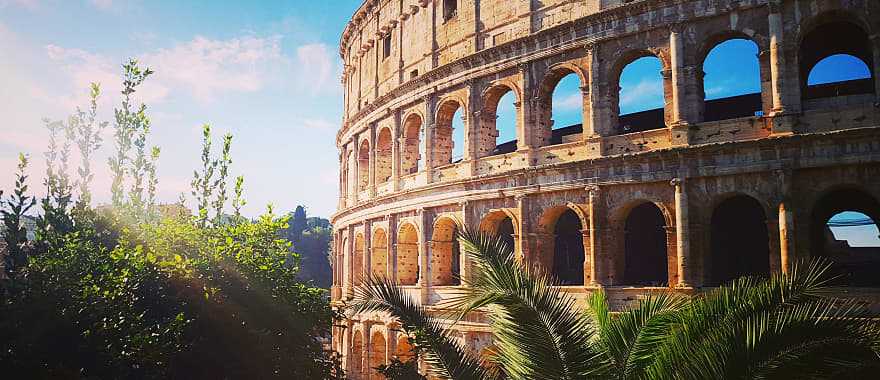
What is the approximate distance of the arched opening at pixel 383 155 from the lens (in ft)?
77.6

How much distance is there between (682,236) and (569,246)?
5.72 metres

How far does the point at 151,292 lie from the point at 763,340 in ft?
29.8

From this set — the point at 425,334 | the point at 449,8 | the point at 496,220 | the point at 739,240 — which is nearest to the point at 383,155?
the point at 449,8

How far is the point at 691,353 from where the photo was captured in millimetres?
6805

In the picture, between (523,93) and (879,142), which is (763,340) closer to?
(879,142)

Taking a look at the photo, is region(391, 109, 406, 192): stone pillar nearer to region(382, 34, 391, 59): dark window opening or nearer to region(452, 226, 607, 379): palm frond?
region(382, 34, 391, 59): dark window opening

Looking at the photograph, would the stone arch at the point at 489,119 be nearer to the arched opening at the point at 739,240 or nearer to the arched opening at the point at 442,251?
the arched opening at the point at 442,251

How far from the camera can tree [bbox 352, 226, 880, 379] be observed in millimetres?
6477

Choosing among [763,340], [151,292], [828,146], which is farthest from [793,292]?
Result: [151,292]

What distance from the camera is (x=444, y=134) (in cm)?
2056

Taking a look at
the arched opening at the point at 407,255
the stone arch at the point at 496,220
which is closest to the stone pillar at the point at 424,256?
the arched opening at the point at 407,255

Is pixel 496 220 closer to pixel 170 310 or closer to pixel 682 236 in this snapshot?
pixel 682 236

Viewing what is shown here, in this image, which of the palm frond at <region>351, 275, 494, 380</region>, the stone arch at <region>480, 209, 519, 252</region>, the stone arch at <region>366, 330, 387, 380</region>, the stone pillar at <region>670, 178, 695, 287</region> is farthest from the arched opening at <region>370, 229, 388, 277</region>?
the palm frond at <region>351, 275, 494, 380</region>

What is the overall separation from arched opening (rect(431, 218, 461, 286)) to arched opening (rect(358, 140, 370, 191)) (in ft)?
19.4
